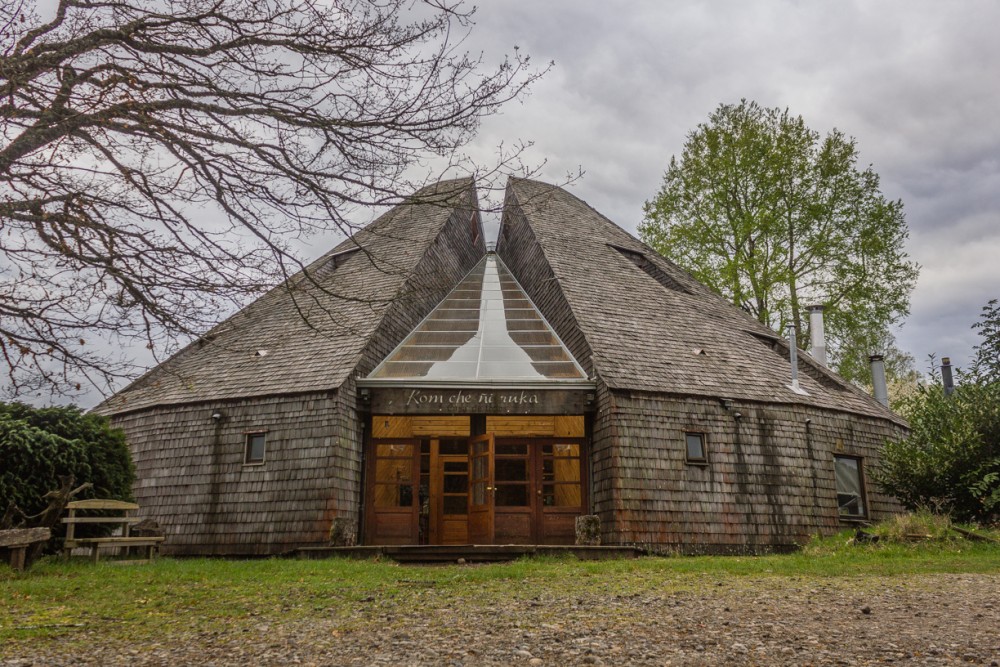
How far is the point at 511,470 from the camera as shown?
538 inches

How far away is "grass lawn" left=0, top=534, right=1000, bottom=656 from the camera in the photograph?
5914 millimetres

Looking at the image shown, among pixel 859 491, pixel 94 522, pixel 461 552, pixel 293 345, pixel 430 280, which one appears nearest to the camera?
pixel 94 522

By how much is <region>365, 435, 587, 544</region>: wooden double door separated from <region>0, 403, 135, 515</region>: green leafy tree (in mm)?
4052

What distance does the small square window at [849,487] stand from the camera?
14.3 m

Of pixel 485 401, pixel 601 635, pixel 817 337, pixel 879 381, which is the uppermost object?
pixel 817 337

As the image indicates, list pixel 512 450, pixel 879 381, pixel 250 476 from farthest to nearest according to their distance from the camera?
pixel 879 381, pixel 512 450, pixel 250 476

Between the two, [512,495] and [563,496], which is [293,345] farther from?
[563,496]

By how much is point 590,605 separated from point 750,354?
10224mm

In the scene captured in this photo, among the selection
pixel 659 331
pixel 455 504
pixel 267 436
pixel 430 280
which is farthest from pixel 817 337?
pixel 267 436

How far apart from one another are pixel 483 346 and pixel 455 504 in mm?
2960

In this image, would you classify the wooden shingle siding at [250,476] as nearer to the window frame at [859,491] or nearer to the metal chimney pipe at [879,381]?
the window frame at [859,491]

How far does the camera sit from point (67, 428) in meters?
10.4

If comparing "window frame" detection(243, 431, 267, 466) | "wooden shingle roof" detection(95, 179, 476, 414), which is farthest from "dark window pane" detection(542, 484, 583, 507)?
"window frame" detection(243, 431, 267, 466)

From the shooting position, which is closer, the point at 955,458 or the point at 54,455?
the point at 54,455
